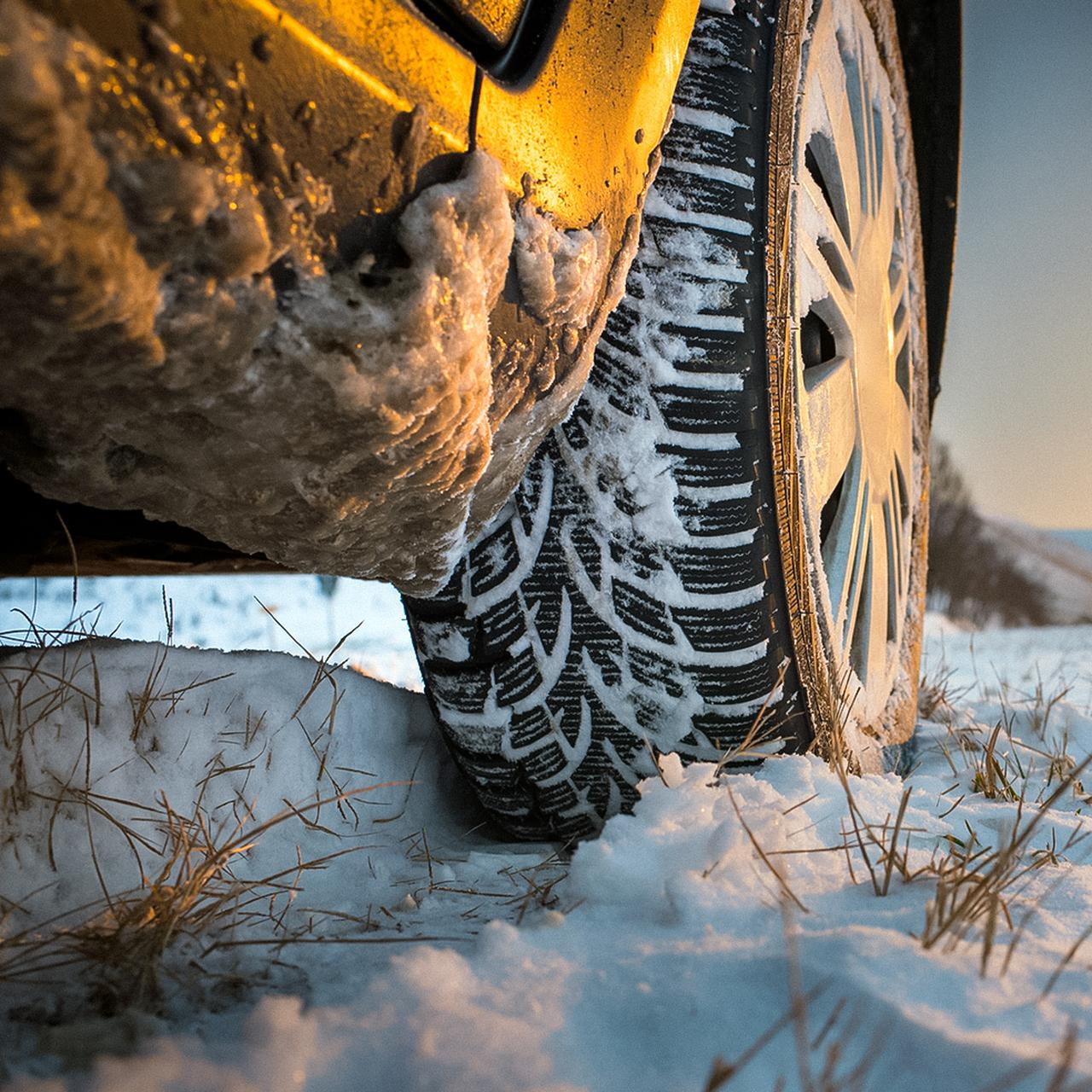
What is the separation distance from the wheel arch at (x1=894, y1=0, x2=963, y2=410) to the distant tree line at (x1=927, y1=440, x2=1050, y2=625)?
36.4 ft

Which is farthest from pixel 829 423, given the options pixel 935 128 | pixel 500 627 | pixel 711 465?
pixel 935 128

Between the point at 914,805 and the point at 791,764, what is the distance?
20cm

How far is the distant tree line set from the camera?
12828mm

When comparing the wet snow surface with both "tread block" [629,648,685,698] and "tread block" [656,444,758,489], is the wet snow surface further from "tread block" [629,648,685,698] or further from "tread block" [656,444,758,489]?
"tread block" [656,444,758,489]

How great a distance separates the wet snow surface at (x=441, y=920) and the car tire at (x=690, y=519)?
118 mm

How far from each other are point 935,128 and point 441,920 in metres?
1.94

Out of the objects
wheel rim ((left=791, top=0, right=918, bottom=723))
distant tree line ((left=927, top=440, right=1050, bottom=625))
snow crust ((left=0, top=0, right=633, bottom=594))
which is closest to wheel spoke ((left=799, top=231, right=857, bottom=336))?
wheel rim ((left=791, top=0, right=918, bottom=723))

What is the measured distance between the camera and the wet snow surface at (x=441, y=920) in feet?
1.59

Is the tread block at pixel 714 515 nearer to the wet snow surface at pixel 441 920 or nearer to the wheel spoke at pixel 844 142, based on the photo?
the wet snow surface at pixel 441 920

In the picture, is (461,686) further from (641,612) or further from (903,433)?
(903,433)

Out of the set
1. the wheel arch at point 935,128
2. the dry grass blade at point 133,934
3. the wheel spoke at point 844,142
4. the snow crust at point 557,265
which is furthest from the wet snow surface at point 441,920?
the wheel arch at point 935,128

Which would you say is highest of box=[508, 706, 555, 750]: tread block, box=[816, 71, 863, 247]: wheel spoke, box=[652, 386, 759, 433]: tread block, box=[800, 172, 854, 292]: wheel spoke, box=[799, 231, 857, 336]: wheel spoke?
box=[816, 71, 863, 247]: wheel spoke

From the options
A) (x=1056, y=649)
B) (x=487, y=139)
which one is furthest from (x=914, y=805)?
(x=1056, y=649)

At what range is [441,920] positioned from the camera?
2.60 ft
